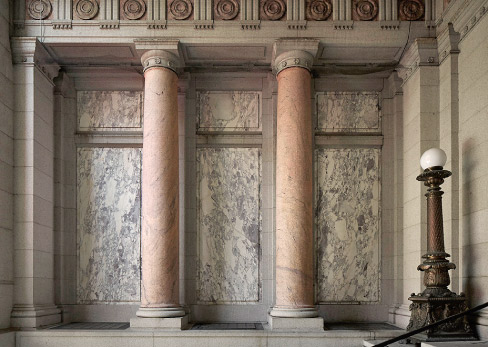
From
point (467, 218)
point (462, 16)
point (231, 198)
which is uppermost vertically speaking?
point (462, 16)

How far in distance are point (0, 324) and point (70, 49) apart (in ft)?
17.2

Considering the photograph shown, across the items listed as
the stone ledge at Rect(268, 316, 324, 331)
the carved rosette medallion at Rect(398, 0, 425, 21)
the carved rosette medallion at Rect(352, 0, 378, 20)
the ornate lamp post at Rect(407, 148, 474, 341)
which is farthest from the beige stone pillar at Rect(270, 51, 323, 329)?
the ornate lamp post at Rect(407, 148, 474, 341)

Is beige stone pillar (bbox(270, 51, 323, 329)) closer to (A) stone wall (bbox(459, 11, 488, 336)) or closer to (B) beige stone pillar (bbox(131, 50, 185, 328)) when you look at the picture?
(B) beige stone pillar (bbox(131, 50, 185, 328))

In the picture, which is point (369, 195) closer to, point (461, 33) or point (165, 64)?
point (461, 33)

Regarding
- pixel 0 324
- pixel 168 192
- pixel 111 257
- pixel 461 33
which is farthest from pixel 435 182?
pixel 0 324

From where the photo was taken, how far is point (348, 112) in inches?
518

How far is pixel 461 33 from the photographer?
10.3 m

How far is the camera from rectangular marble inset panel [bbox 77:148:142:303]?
1275 centimetres

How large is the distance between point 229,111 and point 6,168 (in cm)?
475

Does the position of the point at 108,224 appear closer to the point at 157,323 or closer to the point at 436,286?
the point at 157,323

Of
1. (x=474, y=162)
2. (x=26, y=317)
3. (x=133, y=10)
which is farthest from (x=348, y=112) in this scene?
(x=26, y=317)

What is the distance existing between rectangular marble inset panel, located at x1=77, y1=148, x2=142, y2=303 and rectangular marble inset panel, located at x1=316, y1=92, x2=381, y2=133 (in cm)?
407

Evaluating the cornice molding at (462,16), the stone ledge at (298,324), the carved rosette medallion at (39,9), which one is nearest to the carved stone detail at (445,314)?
the stone ledge at (298,324)

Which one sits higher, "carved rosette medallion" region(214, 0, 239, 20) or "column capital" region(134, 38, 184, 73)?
"carved rosette medallion" region(214, 0, 239, 20)
